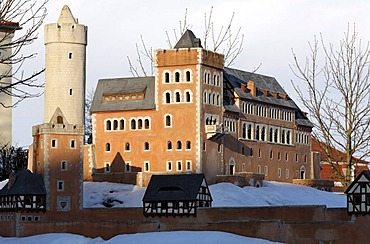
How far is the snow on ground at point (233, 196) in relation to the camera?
7319 cm

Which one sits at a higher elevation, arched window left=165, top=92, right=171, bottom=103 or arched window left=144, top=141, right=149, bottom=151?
arched window left=165, top=92, right=171, bottom=103

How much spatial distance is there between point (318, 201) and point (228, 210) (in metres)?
19.1

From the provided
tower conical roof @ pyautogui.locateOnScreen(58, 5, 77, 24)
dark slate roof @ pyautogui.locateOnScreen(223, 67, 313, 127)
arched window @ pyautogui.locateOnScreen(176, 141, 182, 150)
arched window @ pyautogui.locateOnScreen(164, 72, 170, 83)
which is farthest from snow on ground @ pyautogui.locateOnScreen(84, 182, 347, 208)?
tower conical roof @ pyautogui.locateOnScreen(58, 5, 77, 24)

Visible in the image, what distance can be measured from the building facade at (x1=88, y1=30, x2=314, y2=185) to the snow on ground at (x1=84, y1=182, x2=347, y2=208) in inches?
109

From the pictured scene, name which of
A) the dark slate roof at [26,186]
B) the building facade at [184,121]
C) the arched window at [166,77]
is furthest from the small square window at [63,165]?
the arched window at [166,77]

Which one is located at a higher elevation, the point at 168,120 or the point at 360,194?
the point at 168,120

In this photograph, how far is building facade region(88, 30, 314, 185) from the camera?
264 feet

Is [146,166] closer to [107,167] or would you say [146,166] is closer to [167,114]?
[107,167]

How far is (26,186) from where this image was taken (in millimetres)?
68188

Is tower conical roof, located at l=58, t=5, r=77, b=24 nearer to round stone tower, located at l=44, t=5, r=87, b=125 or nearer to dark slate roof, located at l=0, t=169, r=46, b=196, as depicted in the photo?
round stone tower, located at l=44, t=5, r=87, b=125

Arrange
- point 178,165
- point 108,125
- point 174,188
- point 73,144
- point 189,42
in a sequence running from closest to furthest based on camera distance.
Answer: point 174,188
point 73,144
point 178,165
point 189,42
point 108,125

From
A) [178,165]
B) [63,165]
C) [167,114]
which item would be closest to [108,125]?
[167,114]

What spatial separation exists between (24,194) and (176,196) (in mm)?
11801

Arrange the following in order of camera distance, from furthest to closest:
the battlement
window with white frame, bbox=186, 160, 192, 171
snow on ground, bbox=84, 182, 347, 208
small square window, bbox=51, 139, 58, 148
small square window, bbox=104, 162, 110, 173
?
1. small square window, bbox=104, 162, 110, 173
2. window with white frame, bbox=186, 160, 192, 171
3. snow on ground, bbox=84, 182, 347, 208
4. the battlement
5. small square window, bbox=51, 139, 58, 148
